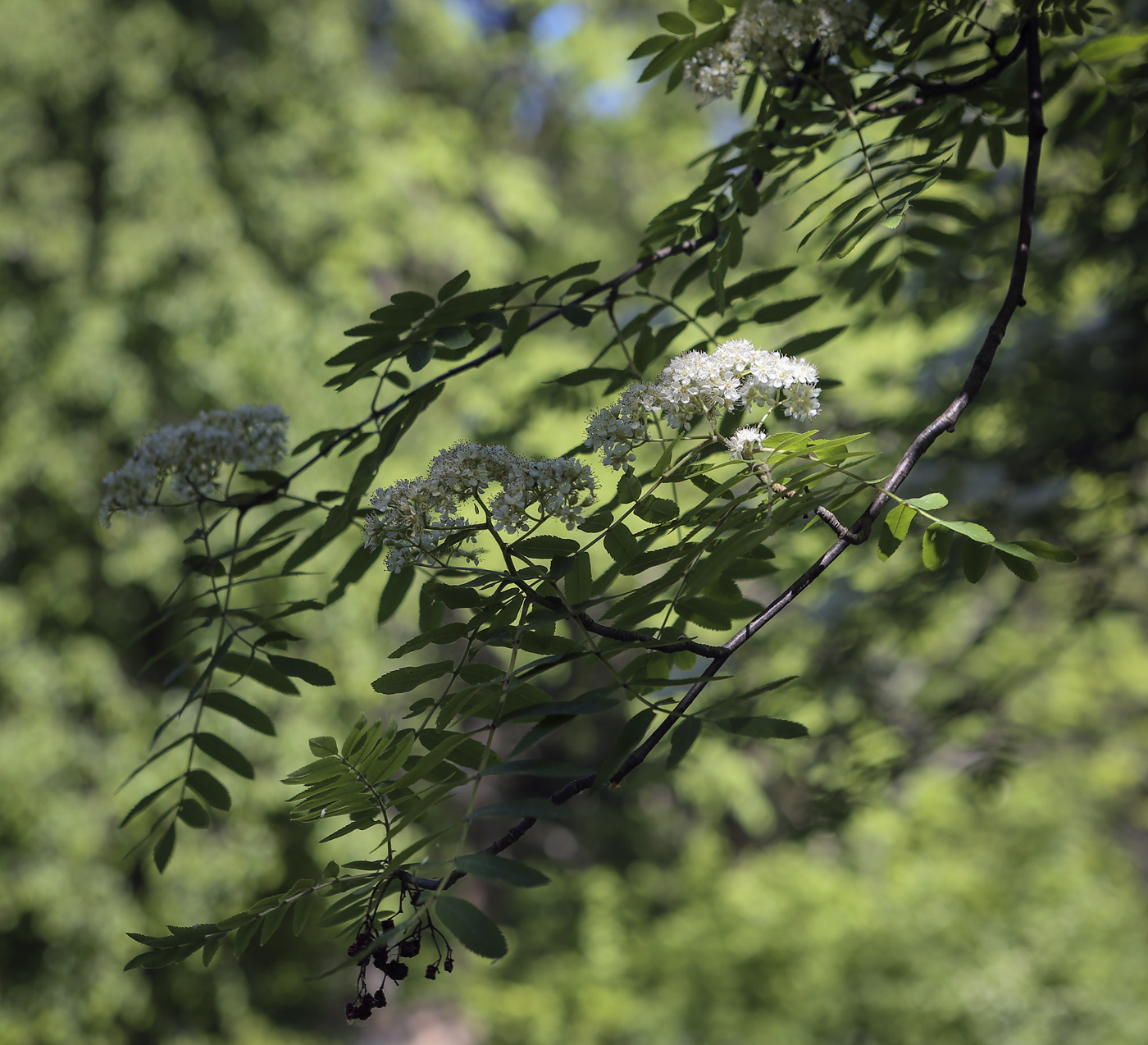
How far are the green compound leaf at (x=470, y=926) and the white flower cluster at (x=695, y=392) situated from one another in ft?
1.91

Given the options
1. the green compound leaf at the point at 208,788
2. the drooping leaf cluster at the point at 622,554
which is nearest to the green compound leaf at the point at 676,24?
the drooping leaf cluster at the point at 622,554

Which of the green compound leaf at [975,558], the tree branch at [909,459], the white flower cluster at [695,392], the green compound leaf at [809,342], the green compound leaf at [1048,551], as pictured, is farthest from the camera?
the green compound leaf at [809,342]

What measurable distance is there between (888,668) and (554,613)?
348 centimetres

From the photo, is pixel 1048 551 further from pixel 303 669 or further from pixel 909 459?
pixel 303 669

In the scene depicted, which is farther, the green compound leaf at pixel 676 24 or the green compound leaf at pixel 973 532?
the green compound leaf at pixel 676 24

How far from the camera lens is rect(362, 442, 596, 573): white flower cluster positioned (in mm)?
1179

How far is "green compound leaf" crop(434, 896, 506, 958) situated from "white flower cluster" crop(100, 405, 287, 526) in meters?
0.88

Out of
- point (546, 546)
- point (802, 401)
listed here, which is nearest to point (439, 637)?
point (546, 546)

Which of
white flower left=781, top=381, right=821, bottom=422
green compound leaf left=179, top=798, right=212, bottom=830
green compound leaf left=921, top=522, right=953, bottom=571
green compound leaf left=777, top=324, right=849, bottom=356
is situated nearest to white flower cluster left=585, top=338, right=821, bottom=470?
white flower left=781, top=381, right=821, bottom=422

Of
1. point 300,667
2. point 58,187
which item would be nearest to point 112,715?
point 58,187

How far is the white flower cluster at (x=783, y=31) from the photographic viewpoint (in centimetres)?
137

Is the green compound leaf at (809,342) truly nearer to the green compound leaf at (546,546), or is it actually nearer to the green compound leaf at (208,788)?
the green compound leaf at (546,546)

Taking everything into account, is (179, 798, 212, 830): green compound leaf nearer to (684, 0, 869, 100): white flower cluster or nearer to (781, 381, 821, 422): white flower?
(781, 381, 821, 422): white flower

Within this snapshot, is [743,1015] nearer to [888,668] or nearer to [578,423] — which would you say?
[888,668]
